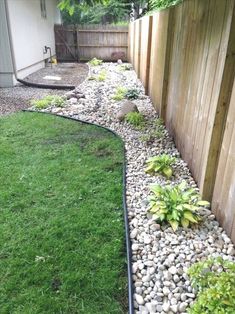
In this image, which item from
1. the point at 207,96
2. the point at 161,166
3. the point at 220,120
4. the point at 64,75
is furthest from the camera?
the point at 64,75

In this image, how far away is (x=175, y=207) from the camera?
8.00 feet

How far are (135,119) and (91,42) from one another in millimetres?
9602

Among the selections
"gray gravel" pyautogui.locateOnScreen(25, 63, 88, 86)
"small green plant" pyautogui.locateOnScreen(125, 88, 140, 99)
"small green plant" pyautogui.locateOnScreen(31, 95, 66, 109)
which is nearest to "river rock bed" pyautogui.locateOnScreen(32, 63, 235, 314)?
"small green plant" pyautogui.locateOnScreen(31, 95, 66, 109)

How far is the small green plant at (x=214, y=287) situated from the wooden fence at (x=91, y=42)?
40.2 feet

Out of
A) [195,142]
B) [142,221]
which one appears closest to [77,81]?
[195,142]

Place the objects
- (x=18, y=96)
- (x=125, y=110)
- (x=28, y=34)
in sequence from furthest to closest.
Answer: (x=28, y=34) → (x=18, y=96) → (x=125, y=110)

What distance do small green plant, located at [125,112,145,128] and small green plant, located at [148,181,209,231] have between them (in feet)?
7.20

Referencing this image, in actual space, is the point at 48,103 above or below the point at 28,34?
below

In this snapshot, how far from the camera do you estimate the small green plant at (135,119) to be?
470cm

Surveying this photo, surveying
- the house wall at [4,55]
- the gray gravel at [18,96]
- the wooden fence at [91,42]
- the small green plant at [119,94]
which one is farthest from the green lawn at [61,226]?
the wooden fence at [91,42]

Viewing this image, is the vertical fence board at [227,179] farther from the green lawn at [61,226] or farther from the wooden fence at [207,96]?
the green lawn at [61,226]

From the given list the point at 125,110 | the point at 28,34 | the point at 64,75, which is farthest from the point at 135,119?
the point at 28,34

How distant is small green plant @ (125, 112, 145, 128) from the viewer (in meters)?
4.70

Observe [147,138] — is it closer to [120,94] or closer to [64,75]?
[120,94]
